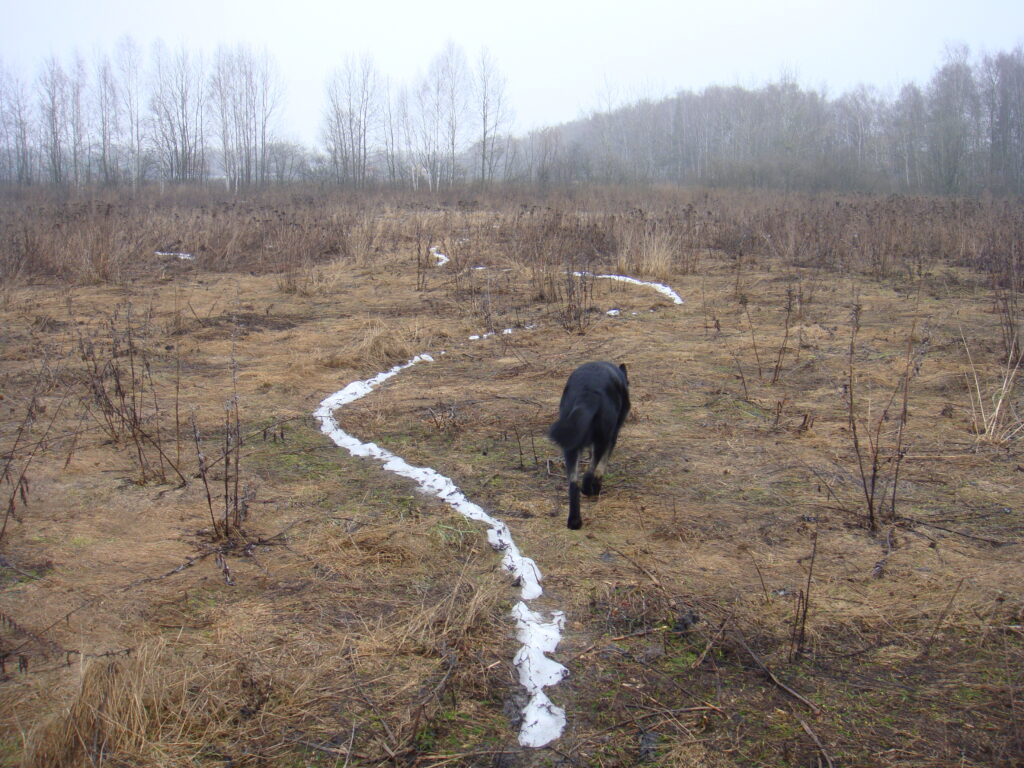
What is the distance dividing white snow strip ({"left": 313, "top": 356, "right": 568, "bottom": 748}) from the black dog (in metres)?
0.47

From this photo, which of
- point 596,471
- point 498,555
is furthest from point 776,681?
point 596,471

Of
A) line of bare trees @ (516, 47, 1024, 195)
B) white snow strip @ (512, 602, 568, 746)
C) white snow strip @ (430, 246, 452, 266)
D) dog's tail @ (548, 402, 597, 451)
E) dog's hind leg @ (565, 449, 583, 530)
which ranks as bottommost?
white snow strip @ (512, 602, 568, 746)

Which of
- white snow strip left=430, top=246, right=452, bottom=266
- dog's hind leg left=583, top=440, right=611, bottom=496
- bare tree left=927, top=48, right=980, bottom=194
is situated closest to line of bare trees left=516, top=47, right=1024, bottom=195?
bare tree left=927, top=48, right=980, bottom=194

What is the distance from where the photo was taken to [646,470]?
445 centimetres

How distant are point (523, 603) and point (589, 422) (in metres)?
1.04

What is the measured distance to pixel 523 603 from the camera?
2990 millimetres

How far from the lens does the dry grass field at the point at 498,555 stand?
Answer: 2.21 metres

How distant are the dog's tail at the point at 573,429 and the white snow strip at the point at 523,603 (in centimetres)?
55

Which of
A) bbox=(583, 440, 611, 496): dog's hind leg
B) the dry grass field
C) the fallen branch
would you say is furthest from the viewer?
bbox=(583, 440, 611, 496): dog's hind leg

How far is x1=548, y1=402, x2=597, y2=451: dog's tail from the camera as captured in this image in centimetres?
352

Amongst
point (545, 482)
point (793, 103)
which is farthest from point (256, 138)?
point (545, 482)

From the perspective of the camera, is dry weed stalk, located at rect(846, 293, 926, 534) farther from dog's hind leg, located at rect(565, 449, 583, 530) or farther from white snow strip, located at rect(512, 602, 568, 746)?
white snow strip, located at rect(512, 602, 568, 746)

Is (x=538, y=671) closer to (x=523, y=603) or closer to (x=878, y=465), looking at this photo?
(x=523, y=603)

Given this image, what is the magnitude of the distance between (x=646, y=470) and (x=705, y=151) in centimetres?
4590
